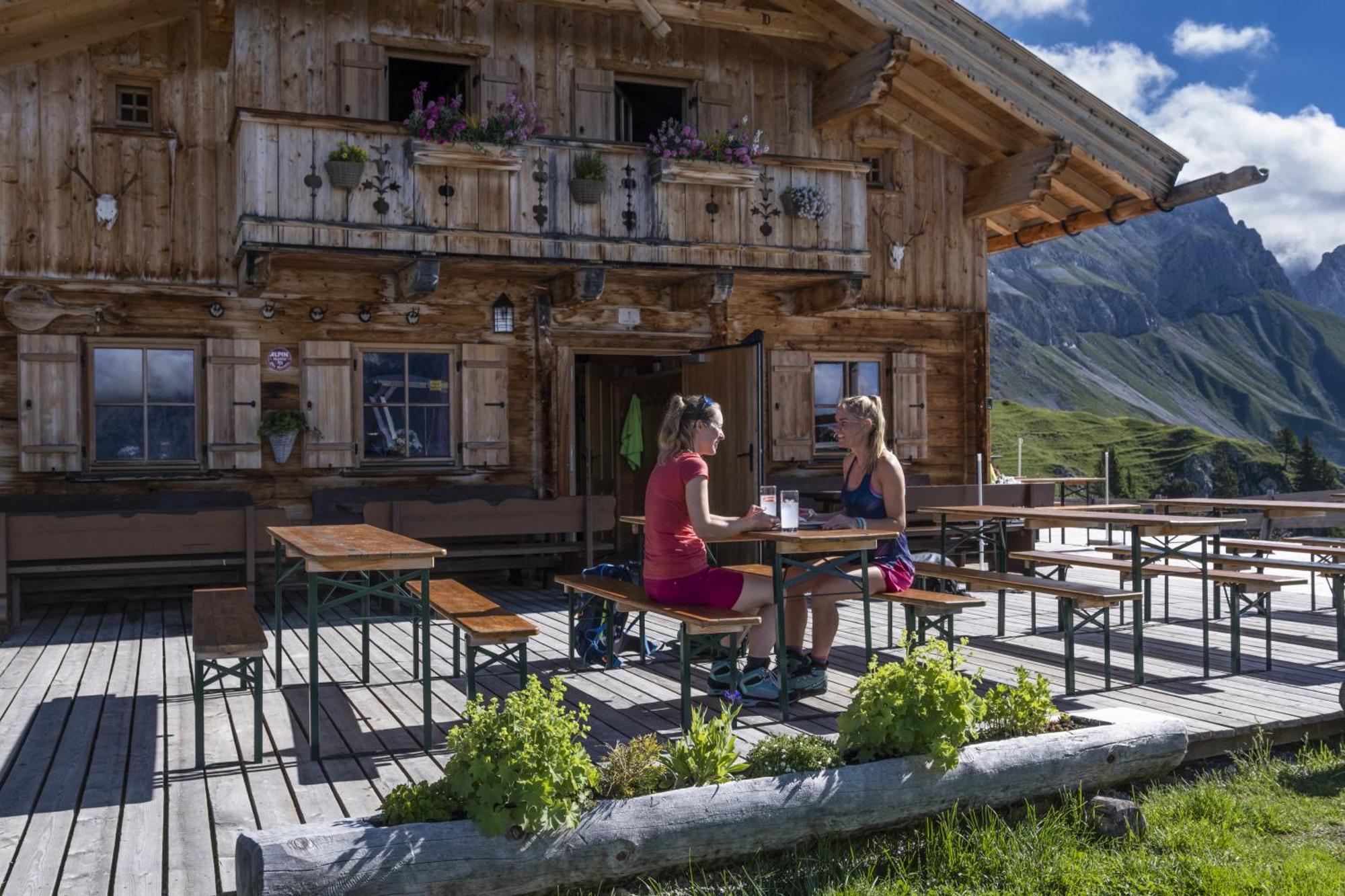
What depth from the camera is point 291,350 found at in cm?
1059

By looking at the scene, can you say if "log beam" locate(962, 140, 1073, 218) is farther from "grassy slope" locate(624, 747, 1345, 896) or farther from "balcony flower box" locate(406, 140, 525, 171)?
"grassy slope" locate(624, 747, 1345, 896)

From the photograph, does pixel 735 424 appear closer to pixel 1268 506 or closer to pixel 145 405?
pixel 1268 506

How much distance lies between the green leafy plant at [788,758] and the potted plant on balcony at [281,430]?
7331 millimetres

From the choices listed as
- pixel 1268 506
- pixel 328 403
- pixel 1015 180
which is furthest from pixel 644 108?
A: pixel 1268 506

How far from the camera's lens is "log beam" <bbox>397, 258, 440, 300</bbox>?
998cm

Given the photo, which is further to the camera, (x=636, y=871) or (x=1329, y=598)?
(x=1329, y=598)

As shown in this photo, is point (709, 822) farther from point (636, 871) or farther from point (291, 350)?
point (291, 350)

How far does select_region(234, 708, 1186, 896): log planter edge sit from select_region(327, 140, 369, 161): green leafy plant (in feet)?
23.6

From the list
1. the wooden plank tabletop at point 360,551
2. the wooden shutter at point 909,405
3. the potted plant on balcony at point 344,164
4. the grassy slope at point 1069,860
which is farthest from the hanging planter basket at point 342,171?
the grassy slope at point 1069,860

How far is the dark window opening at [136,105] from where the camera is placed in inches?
401

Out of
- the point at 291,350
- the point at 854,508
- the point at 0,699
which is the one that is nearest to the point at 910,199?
the point at 291,350

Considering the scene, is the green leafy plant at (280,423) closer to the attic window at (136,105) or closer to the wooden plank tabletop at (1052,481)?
the attic window at (136,105)

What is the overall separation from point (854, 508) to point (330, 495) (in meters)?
5.62

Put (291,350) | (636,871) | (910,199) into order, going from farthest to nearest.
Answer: (910,199), (291,350), (636,871)
